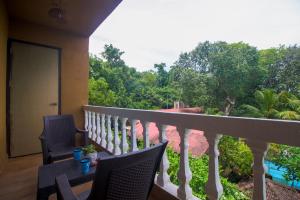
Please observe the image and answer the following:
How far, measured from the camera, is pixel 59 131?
8.95 ft

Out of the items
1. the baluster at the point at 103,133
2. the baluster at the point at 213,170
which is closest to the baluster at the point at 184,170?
the baluster at the point at 213,170

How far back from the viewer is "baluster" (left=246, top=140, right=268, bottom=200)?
3.14 feet

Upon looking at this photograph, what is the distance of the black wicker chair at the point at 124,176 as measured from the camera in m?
0.75

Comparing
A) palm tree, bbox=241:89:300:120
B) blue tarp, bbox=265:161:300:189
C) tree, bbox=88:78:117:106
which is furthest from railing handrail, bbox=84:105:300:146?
palm tree, bbox=241:89:300:120

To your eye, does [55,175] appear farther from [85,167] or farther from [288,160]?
[288,160]

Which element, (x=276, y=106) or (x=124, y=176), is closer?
(x=124, y=176)

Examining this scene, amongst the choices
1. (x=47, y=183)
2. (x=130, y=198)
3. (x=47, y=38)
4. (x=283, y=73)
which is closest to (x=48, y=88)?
(x=47, y=38)

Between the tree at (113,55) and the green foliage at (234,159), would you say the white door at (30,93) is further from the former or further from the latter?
the tree at (113,55)

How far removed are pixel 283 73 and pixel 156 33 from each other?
17592mm

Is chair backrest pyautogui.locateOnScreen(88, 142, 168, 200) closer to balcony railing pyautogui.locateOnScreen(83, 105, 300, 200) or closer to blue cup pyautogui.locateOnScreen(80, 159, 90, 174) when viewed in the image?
balcony railing pyautogui.locateOnScreen(83, 105, 300, 200)

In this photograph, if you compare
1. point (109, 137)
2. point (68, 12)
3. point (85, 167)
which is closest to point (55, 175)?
point (85, 167)

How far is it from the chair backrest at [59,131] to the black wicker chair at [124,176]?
184cm

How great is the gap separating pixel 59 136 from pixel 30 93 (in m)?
1.39

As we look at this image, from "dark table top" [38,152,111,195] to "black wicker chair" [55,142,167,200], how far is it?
0.38 m
